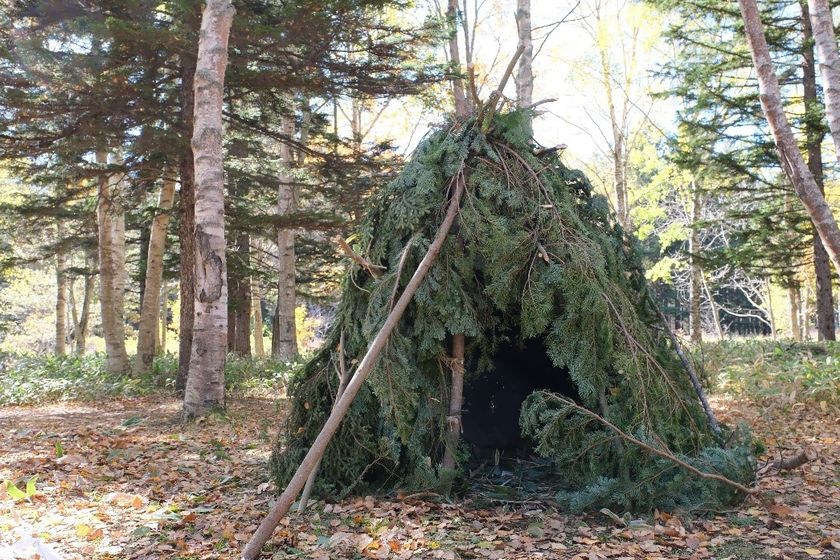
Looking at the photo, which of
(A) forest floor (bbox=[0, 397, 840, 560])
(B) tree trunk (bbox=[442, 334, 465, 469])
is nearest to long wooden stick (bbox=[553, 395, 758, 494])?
(A) forest floor (bbox=[0, 397, 840, 560])

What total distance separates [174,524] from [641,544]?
8.89ft

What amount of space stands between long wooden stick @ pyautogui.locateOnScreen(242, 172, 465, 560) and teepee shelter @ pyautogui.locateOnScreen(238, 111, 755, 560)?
15 mm

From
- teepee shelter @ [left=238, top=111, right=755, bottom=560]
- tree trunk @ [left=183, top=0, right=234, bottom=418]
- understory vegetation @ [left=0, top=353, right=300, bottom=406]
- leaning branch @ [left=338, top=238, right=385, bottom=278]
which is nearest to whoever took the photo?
teepee shelter @ [left=238, top=111, right=755, bottom=560]

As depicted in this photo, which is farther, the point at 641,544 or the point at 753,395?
the point at 753,395

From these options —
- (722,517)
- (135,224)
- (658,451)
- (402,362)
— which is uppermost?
(135,224)

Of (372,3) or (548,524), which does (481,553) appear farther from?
(372,3)

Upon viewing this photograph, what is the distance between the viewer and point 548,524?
3.55 meters

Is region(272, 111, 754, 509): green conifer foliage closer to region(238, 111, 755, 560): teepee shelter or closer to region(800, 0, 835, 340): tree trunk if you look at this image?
region(238, 111, 755, 560): teepee shelter

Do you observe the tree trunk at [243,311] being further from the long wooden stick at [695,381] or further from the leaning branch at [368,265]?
the long wooden stick at [695,381]

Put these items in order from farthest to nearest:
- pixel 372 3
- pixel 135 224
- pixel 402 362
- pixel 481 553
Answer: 1. pixel 135 224
2. pixel 372 3
3. pixel 402 362
4. pixel 481 553

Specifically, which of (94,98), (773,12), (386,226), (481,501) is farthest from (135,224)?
(773,12)

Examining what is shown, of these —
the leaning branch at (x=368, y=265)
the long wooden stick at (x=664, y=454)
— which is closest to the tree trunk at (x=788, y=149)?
the long wooden stick at (x=664, y=454)

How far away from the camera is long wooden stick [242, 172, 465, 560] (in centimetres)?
308

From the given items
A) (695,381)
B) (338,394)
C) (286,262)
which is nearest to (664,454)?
(695,381)
